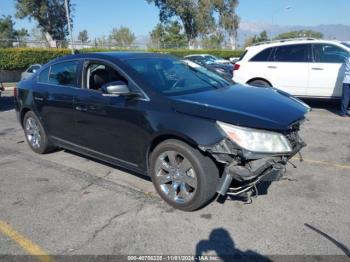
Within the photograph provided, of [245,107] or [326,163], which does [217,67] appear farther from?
[245,107]

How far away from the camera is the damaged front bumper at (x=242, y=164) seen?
353 centimetres

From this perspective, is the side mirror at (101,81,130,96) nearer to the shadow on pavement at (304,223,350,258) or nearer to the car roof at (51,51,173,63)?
the car roof at (51,51,173,63)

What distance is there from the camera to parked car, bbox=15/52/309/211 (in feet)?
11.7

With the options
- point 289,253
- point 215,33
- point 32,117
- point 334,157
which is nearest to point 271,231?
point 289,253

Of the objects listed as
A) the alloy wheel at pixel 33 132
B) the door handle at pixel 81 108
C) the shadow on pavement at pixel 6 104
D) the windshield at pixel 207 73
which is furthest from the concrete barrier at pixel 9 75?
the windshield at pixel 207 73

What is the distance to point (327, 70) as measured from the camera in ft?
29.7

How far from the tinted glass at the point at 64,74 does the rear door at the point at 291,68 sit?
5.90 meters

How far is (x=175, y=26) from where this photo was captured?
179ft

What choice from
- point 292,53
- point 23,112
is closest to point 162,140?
point 23,112

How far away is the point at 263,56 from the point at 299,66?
3.32 feet

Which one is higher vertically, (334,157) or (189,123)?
(189,123)

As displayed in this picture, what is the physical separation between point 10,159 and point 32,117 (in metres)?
0.77

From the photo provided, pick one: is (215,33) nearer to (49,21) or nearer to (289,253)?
(49,21)

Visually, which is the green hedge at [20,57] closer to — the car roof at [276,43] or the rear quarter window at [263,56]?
the car roof at [276,43]
